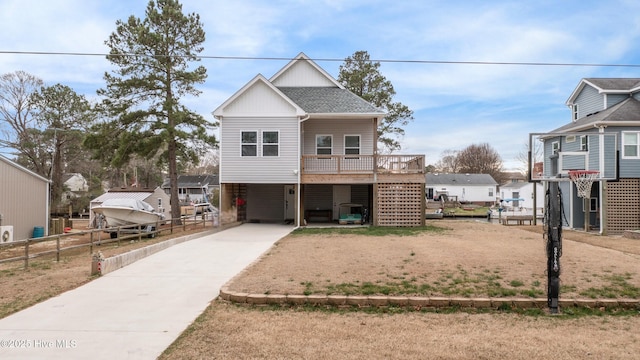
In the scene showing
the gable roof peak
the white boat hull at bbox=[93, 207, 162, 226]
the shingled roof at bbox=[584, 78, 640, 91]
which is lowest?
the white boat hull at bbox=[93, 207, 162, 226]

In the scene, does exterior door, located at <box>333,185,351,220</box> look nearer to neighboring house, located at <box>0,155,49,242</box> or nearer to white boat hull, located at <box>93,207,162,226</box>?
white boat hull, located at <box>93,207,162,226</box>

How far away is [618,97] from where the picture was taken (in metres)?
21.9

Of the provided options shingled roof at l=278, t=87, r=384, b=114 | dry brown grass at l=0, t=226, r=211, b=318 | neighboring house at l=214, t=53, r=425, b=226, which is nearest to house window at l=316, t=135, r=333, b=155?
neighboring house at l=214, t=53, r=425, b=226

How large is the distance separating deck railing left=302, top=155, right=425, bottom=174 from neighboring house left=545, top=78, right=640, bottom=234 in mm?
7757

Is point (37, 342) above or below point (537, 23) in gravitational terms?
below

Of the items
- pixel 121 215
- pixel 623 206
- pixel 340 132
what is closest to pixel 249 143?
pixel 340 132

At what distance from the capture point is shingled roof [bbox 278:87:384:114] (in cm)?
1922

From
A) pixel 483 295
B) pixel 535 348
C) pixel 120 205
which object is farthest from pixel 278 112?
pixel 535 348

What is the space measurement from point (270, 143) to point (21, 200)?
12.9m

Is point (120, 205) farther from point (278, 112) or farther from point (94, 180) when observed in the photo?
point (94, 180)

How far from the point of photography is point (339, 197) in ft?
70.4

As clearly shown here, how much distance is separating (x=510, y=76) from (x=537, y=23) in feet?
15.6

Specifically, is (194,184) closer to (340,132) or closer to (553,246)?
(340,132)

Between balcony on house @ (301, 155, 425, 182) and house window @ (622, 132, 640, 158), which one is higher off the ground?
house window @ (622, 132, 640, 158)
